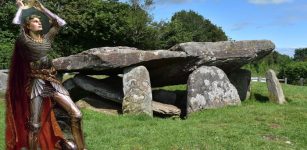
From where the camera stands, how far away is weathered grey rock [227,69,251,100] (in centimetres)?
1988

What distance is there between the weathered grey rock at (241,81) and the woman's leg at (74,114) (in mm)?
12023

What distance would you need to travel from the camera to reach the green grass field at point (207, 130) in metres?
11.6

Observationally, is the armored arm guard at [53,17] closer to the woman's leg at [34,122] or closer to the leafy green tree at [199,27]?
the woman's leg at [34,122]

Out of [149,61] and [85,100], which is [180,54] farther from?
[85,100]

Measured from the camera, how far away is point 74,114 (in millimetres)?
8422

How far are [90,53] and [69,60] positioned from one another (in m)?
0.76

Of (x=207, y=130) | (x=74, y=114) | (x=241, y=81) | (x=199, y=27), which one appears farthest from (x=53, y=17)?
(x=199, y=27)

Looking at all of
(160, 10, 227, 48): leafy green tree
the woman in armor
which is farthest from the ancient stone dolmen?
(160, 10, 227, 48): leafy green tree

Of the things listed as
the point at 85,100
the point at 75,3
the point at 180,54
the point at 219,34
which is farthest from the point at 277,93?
the point at 219,34

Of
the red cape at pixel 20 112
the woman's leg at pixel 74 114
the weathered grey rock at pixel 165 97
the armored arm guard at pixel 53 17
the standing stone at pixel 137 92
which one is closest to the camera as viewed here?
the woman's leg at pixel 74 114

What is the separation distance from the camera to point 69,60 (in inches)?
674

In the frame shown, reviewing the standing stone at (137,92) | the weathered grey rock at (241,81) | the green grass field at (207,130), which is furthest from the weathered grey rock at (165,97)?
the green grass field at (207,130)

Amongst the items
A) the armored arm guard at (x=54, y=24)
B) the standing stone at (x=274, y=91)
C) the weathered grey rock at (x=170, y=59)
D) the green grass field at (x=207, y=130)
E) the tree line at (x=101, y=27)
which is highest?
the tree line at (x=101, y=27)

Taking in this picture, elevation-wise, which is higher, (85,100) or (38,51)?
(38,51)
